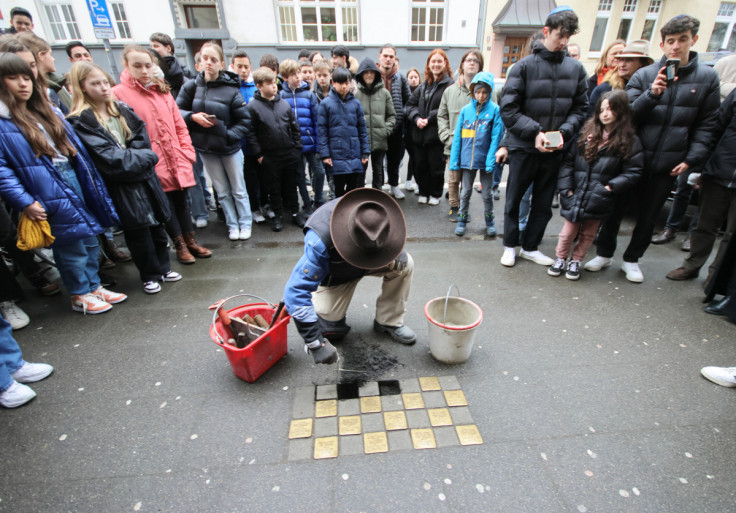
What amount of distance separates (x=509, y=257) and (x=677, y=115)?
74.9 inches

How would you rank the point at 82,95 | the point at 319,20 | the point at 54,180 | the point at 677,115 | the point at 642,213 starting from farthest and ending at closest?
1. the point at 319,20
2. the point at 642,213
3. the point at 677,115
4. the point at 82,95
5. the point at 54,180

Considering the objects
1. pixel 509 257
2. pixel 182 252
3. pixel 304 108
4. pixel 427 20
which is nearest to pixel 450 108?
pixel 304 108

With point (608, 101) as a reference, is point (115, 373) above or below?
below

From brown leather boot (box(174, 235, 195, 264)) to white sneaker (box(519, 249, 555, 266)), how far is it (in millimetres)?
3839

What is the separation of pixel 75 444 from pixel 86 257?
1.70 meters

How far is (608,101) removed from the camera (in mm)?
3197

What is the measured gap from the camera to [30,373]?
2.49 metres

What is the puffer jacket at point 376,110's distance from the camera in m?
5.15

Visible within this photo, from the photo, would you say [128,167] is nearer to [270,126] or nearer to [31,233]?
[31,233]

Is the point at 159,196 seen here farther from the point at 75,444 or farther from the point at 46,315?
the point at 75,444

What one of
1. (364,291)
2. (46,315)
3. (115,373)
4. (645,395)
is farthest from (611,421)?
(46,315)

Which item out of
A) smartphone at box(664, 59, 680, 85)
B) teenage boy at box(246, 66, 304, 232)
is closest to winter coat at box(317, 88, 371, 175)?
teenage boy at box(246, 66, 304, 232)

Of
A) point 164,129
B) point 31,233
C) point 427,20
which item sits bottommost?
point 31,233

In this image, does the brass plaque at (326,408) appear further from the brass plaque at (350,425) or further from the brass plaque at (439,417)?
the brass plaque at (439,417)
